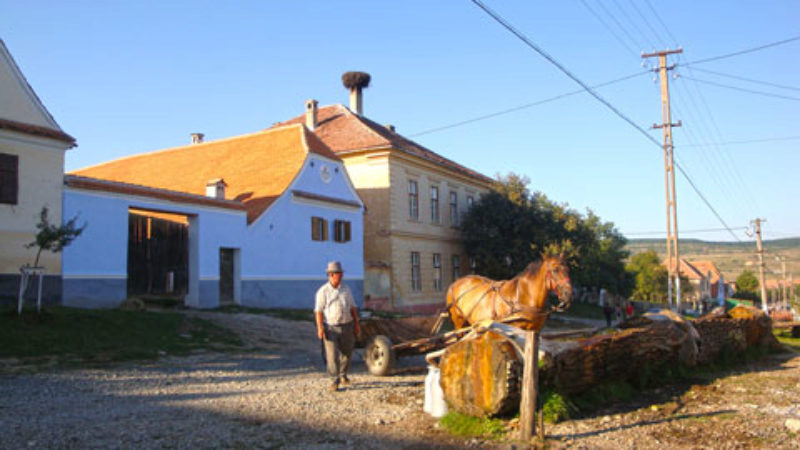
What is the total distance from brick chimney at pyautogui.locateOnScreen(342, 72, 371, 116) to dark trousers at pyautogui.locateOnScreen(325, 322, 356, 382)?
26.8 meters

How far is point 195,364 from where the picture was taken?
430 inches

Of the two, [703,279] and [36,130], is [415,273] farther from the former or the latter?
[703,279]

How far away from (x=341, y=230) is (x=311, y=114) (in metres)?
9.14

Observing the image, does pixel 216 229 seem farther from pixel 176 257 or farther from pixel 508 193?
pixel 508 193

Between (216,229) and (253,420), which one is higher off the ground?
(216,229)

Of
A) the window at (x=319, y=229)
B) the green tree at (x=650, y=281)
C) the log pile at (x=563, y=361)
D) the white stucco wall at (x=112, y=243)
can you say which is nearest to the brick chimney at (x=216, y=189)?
the white stucco wall at (x=112, y=243)

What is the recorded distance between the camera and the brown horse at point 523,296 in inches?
341

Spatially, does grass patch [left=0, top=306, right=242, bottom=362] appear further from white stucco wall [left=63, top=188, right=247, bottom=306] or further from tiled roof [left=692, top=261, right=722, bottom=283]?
tiled roof [left=692, top=261, right=722, bottom=283]

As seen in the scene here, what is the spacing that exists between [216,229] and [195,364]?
922cm

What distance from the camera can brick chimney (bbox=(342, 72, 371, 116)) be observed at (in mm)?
33688

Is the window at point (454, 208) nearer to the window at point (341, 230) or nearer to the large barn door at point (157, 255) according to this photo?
the window at point (341, 230)

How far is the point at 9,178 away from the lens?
48.0 feet

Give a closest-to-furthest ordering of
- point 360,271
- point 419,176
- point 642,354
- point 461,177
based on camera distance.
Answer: point 642,354, point 360,271, point 419,176, point 461,177

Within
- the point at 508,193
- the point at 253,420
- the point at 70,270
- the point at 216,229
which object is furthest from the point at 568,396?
the point at 508,193
